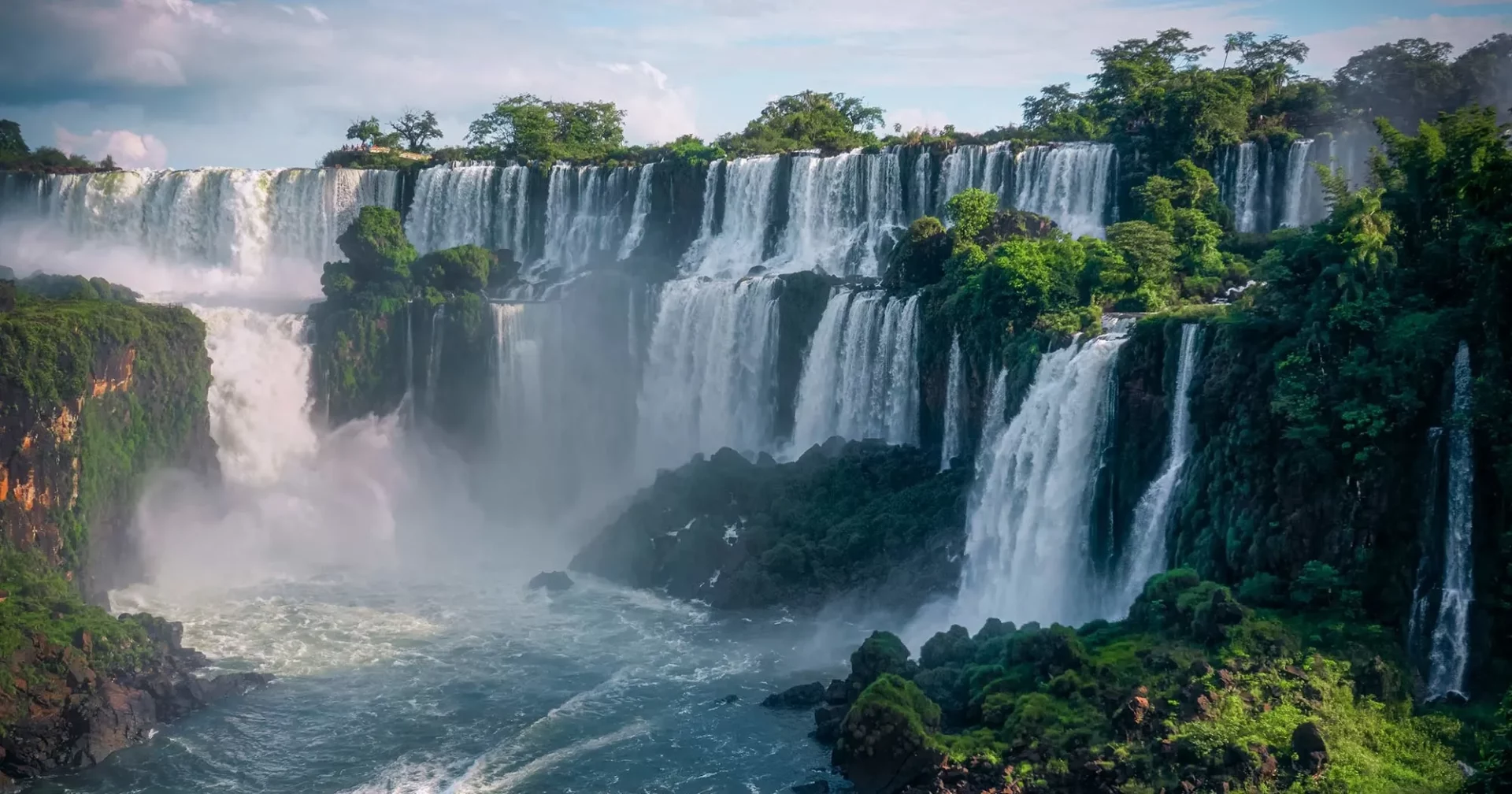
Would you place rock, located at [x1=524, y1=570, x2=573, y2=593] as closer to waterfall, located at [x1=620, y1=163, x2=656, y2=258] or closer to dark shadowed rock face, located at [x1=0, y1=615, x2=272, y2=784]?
dark shadowed rock face, located at [x1=0, y1=615, x2=272, y2=784]

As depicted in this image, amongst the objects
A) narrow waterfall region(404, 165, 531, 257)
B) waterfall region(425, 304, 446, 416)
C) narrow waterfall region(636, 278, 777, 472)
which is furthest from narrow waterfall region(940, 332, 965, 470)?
narrow waterfall region(404, 165, 531, 257)

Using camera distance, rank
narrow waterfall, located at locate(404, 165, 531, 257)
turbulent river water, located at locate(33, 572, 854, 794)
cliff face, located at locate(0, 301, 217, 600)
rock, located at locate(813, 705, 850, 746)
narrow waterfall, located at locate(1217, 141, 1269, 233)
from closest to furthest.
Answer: turbulent river water, located at locate(33, 572, 854, 794), rock, located at locate(813, 705, 850, 746), cliff face, located at locate(0, 301, 217, 600), narrow waterfall, located at locate(1217, 141, 1269, 233), narrow waterfall, located at locate(404, 165, 531, 257)

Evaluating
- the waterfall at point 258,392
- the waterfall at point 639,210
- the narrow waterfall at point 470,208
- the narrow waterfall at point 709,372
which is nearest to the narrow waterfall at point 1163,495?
the narrow waterfall at point 709,372

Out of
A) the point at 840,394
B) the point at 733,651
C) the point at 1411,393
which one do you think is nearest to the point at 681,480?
the point at 840,394

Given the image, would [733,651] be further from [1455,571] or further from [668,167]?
[668,167]

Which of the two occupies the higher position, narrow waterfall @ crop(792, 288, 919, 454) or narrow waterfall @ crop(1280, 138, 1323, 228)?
narrow waterfall @ crop(1280, 138, 1323, 228)

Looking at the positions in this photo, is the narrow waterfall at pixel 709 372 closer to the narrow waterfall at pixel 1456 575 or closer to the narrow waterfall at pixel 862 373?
the narrow waterfall at pixel 862 373
